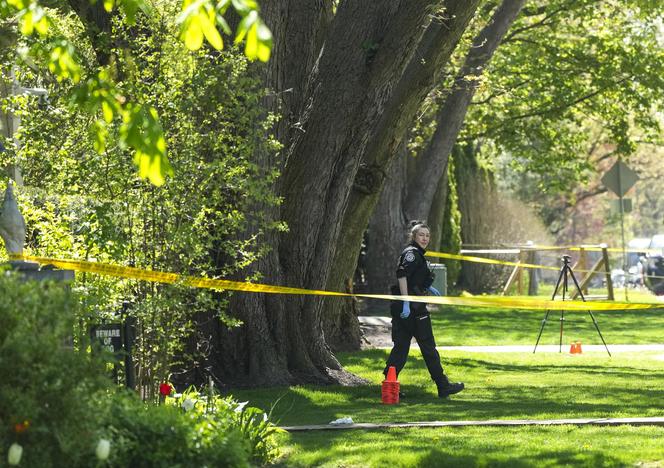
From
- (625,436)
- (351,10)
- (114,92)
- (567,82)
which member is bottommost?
(625,436)

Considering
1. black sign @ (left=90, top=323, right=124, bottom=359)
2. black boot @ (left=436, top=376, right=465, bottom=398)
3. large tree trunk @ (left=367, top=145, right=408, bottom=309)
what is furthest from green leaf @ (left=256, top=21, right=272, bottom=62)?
large tree trunk @ (left=367, top=145, right=408, bottom=309)

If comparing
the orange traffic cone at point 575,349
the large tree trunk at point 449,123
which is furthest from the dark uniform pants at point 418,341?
the large tree trunk at point 449,123

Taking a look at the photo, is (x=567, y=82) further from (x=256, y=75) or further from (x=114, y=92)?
(x=114, y=92)

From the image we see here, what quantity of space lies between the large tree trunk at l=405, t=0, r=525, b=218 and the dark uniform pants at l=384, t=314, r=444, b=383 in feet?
40.6

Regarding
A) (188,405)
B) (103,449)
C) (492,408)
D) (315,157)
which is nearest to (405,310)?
(492,408)

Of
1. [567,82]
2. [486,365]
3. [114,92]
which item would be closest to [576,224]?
[567,82]

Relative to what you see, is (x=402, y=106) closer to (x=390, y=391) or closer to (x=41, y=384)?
(x=390, y=391)

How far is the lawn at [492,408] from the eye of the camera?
9.15m

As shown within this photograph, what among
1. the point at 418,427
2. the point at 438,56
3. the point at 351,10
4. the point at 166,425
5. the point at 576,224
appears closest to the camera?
the point at 166,425

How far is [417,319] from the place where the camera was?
13500 mm

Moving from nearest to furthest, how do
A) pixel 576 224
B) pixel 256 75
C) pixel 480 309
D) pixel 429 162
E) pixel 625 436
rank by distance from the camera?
pixel 625 436 → pixel 256 75 → pixel 429 162 → pixel 480 309 → pixel 576 224

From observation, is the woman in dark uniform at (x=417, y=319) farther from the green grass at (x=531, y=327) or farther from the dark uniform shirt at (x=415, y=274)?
the green grass at (x=531, y=327)

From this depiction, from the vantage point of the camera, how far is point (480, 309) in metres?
28.9

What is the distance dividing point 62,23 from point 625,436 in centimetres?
716
